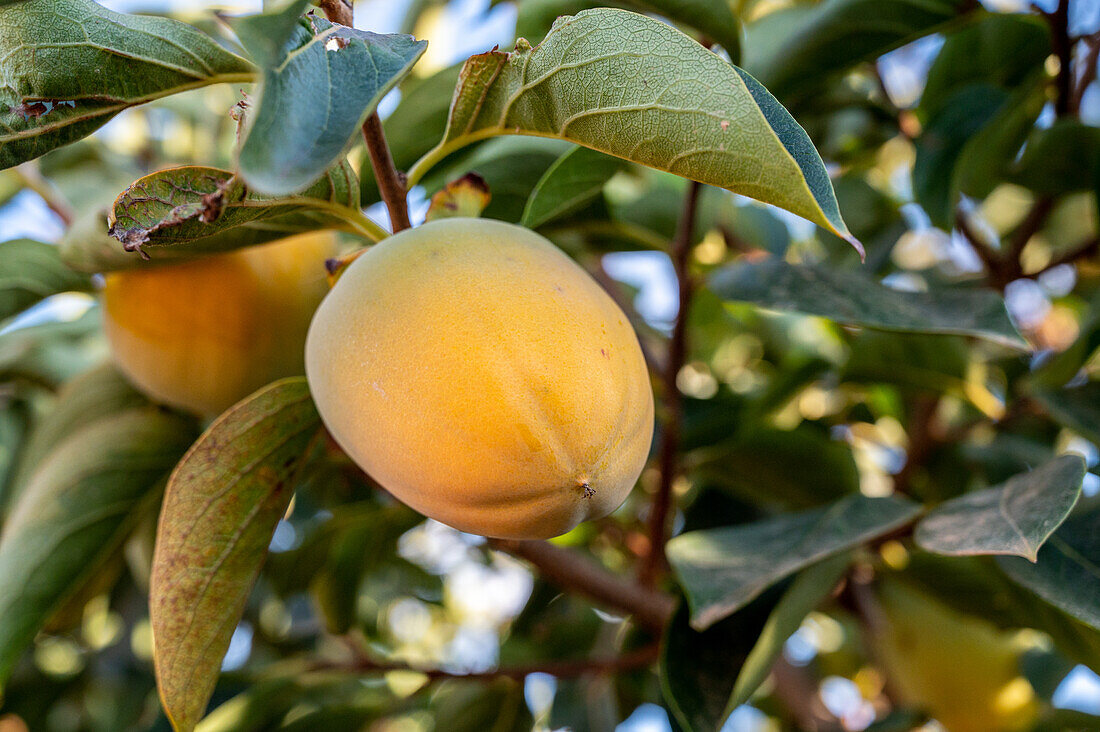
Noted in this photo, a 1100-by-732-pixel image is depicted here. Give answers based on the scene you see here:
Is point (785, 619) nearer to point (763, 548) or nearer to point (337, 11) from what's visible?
point (763, 548)

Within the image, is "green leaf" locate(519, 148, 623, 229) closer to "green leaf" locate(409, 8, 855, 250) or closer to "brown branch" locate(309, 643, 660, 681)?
"green leaf" locate(409, 8, 855, 250)

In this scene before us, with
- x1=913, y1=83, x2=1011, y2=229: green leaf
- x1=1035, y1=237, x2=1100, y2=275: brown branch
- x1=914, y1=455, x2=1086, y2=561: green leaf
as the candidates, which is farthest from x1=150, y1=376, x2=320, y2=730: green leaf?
x1=1035, y1=237, x2=1100, y2=275: brown branch

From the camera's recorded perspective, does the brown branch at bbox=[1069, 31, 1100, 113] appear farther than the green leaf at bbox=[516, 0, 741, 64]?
Yes

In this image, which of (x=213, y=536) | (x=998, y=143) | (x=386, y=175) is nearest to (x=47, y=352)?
(x=213, y=536)

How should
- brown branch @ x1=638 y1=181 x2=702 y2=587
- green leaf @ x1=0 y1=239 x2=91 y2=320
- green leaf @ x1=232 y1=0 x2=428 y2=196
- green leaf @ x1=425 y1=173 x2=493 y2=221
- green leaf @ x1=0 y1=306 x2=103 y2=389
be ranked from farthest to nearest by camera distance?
green leaf @ x1=0 y1=306 x2=103 y2=389, brown branch @ x1=638 y1=181 x2=702 y2=587, green leaf @ x1=0 y1=239 x2=91 y2=320, green leaf @ x1=425 y1=173 x2=493 y2=221, green leaf @ x1=232 y1=0 x2=428 y2=196

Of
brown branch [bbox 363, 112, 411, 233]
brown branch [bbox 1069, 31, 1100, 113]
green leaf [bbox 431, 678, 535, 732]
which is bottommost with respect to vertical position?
green leaf [bbox 431, 678, 535, 732]

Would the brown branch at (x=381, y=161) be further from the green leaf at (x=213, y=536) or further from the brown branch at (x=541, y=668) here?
the brown branch at (x=541, y=668)

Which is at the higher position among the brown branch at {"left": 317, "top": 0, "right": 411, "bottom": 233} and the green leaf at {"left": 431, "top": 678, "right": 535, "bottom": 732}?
the brown branch at {"left": 317, "top": 0, "right": 411, "bottom": 233}

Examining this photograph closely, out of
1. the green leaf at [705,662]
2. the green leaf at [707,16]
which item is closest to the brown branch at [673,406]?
the green leaf at [707,16]
